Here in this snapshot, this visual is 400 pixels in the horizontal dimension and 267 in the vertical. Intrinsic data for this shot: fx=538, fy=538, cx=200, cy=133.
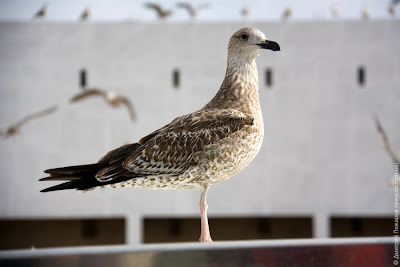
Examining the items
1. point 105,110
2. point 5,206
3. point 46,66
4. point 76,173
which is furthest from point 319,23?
point 76,173

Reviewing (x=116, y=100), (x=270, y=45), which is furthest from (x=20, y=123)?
(x=270, y=45)

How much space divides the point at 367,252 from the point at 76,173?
77 centimetres

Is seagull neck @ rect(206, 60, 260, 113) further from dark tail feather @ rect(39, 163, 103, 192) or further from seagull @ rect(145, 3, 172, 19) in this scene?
seagull @ rect(145, 3, 172, 19)

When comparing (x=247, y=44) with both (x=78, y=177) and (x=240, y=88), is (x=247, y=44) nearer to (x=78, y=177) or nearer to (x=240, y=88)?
(x=240, y=88)

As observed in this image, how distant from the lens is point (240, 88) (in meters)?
1.69

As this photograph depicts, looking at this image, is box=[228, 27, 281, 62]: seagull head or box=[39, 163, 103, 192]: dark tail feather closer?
box=[39, 163, 103, 192]: dark tail feather

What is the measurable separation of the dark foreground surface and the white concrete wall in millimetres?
8952

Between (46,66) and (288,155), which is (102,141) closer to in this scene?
(46,66)

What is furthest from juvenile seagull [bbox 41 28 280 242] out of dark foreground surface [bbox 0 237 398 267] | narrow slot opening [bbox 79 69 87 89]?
narrow slot opening [bbox 79 69 87 89]

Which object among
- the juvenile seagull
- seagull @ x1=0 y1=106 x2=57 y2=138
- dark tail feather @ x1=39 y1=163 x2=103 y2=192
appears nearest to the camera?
dark tail feather @ x1=39 y1=163 x2=103 y2=192

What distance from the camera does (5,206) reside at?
1037 centimetres

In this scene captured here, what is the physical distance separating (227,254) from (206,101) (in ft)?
29.9

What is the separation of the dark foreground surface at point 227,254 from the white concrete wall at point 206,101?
8952 mm

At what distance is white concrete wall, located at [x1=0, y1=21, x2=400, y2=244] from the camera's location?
10172 mm
